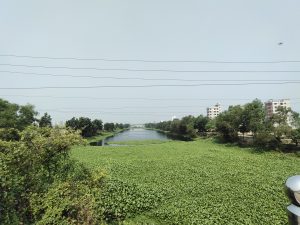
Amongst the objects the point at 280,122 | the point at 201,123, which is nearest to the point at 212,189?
the point at 280,122

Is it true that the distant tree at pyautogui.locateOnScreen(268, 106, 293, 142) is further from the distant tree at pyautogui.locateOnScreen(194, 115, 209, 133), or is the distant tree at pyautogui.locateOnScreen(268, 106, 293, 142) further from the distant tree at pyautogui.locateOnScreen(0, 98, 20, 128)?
the distant tree at pyautogui.locateOnScreen(0, 98, 20, 128)

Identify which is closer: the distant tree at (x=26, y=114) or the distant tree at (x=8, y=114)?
the distant tree at (x=8, y=114)

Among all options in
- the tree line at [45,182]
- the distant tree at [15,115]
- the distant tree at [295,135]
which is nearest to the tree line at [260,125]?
the distant tree at [295,135]

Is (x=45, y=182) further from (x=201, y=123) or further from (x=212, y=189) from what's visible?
(x=201, y=123)

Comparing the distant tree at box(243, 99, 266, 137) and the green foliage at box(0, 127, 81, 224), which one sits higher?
the distant tree at box(243, 99, 266, 137)

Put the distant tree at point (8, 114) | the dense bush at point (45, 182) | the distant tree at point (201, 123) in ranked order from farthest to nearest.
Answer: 1. the distant tree at point (201, 123)
2. the distant tree at point (8, 114)
3. the dense bush at point (45, 182)

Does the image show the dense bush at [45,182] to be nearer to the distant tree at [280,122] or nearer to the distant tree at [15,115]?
the distant tree at [280,122]

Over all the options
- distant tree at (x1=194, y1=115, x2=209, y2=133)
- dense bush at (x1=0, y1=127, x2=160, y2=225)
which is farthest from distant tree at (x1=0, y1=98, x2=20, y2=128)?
distant tree at (x1=194, y1=115, x2=209, y2=133)

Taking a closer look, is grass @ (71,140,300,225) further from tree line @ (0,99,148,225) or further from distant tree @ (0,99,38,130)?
distant tree @ (0,99,38,130)

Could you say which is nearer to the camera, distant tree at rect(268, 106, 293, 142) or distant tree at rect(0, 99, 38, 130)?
distant tree at rect(268, 106, 293, 142)

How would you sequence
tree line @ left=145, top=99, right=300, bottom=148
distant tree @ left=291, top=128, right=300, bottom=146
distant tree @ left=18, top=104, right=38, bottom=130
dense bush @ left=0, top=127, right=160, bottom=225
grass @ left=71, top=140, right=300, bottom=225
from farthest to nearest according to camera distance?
distant tree @ left=18, top=104, right=38, bottom=130, tree line @ left=145, top=99, right=300, bottom=148, distant tree @ left=291, top=128, right=300, bottom=146, grass @ left=71, top=140, right=300, bottom=225, dense bush @ left=0, top=127, right=160, bottom=225

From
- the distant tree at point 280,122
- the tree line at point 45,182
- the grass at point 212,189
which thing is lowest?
the grass at point 212,189

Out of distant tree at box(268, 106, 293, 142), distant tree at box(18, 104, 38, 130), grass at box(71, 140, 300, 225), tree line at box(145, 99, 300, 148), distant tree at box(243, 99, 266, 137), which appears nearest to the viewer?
grass at box(71, 140, 300, 225)

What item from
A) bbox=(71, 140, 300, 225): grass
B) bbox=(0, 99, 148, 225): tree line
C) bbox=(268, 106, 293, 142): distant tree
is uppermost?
bbox=(268, 106, 293, 142): distant tree
